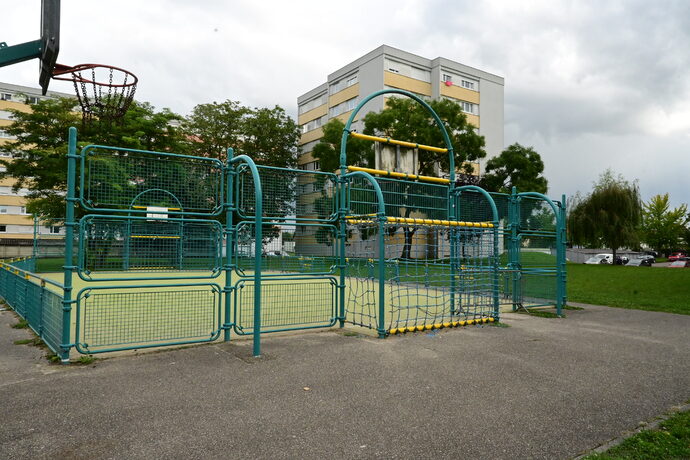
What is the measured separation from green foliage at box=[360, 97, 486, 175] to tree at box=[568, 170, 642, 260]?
39.2ft

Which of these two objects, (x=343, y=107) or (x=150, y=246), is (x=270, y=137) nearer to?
(x=343, y=107)

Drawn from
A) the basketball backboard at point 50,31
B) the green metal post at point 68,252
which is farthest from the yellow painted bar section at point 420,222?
the basketball backboard at point 50,31

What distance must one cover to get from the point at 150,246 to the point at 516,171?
29987mm

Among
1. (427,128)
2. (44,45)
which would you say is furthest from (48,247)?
(427,128)

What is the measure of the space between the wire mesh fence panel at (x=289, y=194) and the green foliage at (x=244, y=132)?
2795 cm

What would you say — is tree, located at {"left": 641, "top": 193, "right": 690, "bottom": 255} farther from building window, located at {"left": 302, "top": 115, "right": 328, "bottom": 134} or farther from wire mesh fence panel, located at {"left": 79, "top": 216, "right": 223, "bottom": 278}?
wire mesh fence panel, located at {"left": 79, "top": 216, "right": 223, "bottom": 278}

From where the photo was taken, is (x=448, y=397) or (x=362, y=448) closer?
(x=362, y=448)

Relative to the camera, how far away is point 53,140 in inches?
955

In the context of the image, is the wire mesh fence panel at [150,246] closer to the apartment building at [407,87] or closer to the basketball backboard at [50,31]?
the basketball backboard at [50,31]

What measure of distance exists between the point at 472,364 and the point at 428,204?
4.49 metres

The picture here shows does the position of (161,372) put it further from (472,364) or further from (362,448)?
(472,364)

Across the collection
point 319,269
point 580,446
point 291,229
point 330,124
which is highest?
point 330,124

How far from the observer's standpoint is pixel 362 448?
3.41 meters

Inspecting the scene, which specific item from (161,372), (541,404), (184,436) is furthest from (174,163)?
(541,404)
